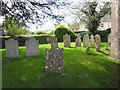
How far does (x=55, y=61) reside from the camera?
160 inches

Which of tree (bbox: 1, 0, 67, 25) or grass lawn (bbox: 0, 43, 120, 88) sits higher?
tree (bbox: 1, 0, 67, 25)

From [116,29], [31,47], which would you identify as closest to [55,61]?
[31,47]

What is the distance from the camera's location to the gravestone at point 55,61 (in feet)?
13.2

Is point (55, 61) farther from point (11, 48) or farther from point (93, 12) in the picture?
point (93, 12)

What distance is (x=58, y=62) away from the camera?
4062mm

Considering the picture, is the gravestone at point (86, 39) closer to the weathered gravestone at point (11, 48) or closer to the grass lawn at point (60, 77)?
the grass lawn at point (60, 77)

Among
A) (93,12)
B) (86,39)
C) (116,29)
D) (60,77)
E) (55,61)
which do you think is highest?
(93,12)

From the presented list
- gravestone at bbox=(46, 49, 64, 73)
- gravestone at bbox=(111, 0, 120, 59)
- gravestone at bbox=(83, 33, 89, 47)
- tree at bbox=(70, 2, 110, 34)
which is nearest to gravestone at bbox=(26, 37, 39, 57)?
gravestone at bbox=(46, 49, 64, 73)

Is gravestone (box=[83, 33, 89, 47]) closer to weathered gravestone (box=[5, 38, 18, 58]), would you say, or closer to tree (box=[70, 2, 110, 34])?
weathered gravestone (box=[5, 38, 18, 58])

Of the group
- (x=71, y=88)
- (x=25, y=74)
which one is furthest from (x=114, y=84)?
(x=25, y=74)

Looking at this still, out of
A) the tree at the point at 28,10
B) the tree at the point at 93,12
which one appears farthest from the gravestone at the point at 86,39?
the tree at the point at 93,12

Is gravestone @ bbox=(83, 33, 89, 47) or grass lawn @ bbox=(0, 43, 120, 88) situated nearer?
grass lawn @ bbox=(0, 43, 120, 88)

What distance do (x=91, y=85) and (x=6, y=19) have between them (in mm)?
7004

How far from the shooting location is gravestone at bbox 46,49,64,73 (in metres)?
4.02
